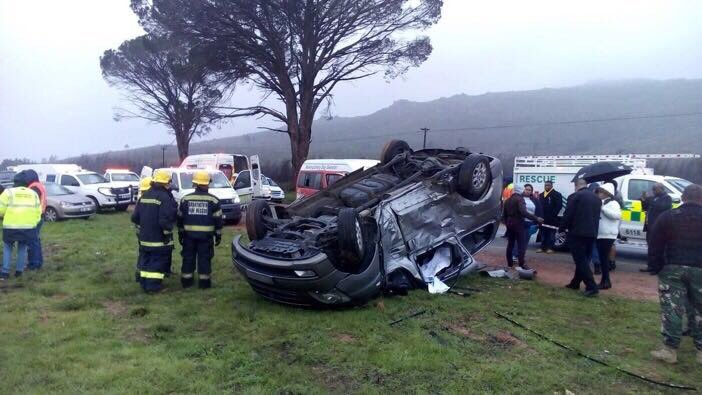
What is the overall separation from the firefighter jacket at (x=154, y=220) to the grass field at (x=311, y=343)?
0.66m

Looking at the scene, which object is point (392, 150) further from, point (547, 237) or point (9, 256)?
point (9, 256)

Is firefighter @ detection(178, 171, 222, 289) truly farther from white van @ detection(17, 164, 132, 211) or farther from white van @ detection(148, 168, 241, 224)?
white van @ detection(17, 164, 132, 211)

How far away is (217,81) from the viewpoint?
70.2ft

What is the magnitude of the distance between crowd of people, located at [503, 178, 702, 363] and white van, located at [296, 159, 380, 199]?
480cm

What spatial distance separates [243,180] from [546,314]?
13.4m

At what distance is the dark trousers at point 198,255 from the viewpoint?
6.57 meters

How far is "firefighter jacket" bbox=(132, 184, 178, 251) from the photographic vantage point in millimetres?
6430

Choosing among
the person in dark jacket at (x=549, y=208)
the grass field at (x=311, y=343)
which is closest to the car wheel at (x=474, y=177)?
the grass field at (x=311, y=343)

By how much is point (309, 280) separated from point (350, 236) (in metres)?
0.60

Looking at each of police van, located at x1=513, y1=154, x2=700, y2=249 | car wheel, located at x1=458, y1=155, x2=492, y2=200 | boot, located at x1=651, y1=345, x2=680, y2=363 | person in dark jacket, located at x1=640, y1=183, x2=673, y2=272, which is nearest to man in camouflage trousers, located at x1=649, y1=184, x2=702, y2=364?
boot, located at x1=651, y1=345, x2=680, y2=363

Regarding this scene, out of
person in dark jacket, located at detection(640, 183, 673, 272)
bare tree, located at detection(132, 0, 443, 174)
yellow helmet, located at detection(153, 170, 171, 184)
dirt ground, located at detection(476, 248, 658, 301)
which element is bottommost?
dirt ground, located at detection(476, 248, 658, 301)

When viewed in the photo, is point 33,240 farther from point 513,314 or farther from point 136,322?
point 513,314

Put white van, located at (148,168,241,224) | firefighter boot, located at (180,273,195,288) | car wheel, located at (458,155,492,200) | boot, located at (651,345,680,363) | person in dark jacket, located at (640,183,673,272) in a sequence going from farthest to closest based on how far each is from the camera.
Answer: white van, located at (148,168,241,224)
person in dark jacket, located at (640,183,673,272)
firefighter boot, located at (180,273,195,288)
car wheel, located at (458,155,492,200)
boot, located at (651,345,680,363)

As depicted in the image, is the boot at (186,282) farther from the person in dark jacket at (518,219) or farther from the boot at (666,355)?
the boot at (666,355)
